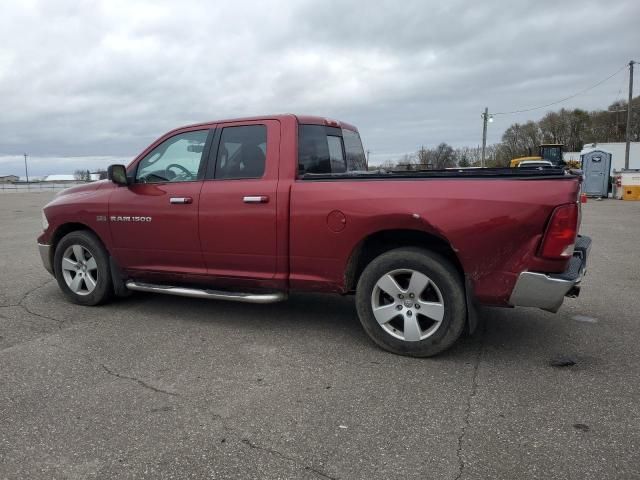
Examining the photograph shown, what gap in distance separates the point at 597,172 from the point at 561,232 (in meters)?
26.3

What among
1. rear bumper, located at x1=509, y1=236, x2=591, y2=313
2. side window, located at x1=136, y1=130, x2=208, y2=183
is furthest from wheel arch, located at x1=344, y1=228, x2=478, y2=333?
side window, located at x1=136, y1=130, x2=208, y2=183

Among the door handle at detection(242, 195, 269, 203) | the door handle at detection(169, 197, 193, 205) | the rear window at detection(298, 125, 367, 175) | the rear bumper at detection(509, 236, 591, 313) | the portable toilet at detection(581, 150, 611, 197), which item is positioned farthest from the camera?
the portable toilet at detection(581, 150, 611, 197)

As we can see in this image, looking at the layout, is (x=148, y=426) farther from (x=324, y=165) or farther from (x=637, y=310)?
(x=637, y=310)

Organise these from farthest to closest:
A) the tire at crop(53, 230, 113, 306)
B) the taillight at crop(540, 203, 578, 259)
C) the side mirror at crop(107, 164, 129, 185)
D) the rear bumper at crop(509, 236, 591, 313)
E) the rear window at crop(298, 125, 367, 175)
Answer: the tire at crop(53, 230, 113, 306) → the side mirror at crop(107, 164, 129, 185) → the rear window at crop(298, 125, 367, 175) → the rear bumper at crop(509, 236, 591, 313) → the taillight at crop(540, 203, 578, 259)

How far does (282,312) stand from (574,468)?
326 cm

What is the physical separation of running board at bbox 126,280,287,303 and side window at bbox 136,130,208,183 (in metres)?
1.03

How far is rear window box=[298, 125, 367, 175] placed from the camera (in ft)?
15.3

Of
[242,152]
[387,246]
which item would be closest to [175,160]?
[242,152]

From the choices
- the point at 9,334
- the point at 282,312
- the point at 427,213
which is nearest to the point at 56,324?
the point at 9,334

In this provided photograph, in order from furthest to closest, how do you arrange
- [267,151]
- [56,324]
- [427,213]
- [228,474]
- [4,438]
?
[56,324]
[267,151]
[427,213]
[4,438]
[228,474]

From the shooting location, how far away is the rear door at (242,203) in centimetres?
450

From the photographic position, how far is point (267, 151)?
15.2ft

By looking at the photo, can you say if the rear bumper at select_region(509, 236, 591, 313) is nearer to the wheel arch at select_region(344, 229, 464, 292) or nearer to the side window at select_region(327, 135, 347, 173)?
the wheel arch at select_region(344, 229, 464, 292)

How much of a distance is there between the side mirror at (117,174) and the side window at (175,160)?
13 cm
